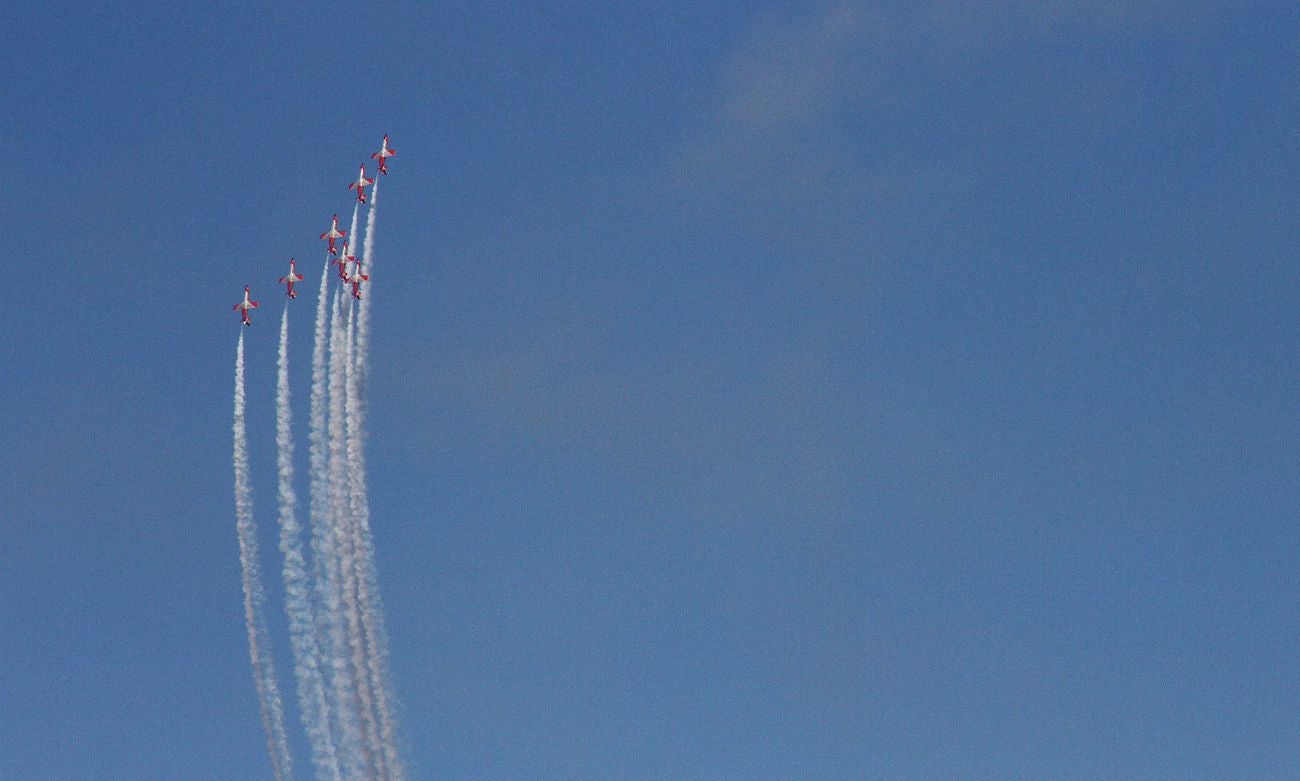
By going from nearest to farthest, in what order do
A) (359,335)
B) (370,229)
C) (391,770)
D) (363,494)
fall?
(391,770) → (363,494) → (359,335) → (370,229)

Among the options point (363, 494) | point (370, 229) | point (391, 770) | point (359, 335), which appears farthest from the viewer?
point (370, 229)

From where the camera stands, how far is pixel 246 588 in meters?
106

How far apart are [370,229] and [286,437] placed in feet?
58.4

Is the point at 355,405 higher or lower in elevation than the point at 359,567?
higher

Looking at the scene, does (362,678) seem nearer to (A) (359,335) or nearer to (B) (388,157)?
(A) (359,335)

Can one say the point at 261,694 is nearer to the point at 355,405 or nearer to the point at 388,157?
the point at 355,405

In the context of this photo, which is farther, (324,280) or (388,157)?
(388,157)

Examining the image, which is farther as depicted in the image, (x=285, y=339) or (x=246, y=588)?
(x=285, y=339)

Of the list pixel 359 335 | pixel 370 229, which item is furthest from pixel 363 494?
pixel 370 229

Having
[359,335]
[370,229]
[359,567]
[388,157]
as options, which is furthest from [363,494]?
[388,157]

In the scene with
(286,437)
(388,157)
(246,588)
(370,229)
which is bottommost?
(246,588)

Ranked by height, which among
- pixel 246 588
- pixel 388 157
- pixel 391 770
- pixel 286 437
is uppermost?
pixel 388 157

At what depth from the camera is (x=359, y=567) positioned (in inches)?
4188

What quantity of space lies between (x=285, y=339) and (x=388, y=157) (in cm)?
1982
